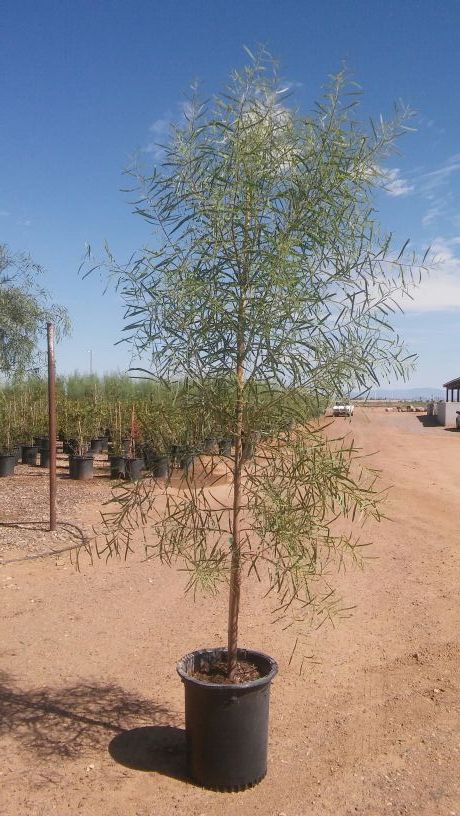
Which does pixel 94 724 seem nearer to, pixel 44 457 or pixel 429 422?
pixel 44 457

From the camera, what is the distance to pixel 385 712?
4.37 m

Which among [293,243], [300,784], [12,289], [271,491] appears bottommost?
[300,784]

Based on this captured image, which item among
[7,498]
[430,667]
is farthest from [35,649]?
[7,498]

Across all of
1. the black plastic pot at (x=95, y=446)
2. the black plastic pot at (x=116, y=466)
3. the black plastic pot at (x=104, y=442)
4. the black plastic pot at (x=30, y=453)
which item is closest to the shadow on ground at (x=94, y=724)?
the black plastic pot at (x=116, y=466)

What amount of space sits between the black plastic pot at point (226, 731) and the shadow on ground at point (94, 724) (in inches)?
8.8

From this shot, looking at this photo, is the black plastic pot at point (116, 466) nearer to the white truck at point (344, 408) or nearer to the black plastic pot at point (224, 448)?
the black plastic pot at point (224, 448)

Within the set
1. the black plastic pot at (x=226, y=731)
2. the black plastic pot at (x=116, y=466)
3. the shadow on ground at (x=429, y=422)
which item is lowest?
the black plastic pot at (x=226, y=731)

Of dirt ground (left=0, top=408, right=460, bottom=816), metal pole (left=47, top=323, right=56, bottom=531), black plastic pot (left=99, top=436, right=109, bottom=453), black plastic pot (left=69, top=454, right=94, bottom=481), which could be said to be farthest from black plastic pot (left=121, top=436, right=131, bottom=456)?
dirt ground (left=0, top=408, right=460, bottom=816)

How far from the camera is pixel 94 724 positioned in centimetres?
409

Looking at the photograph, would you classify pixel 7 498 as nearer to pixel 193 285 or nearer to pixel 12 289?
pixel 12 289

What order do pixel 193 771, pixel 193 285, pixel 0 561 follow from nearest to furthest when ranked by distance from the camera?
pixel 193 285 < pixel 193 771 < pixel 0 561

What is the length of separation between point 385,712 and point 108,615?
8.12 ft

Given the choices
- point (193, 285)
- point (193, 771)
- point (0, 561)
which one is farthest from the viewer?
point (0, 561)

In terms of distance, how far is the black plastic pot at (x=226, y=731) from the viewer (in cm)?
338
